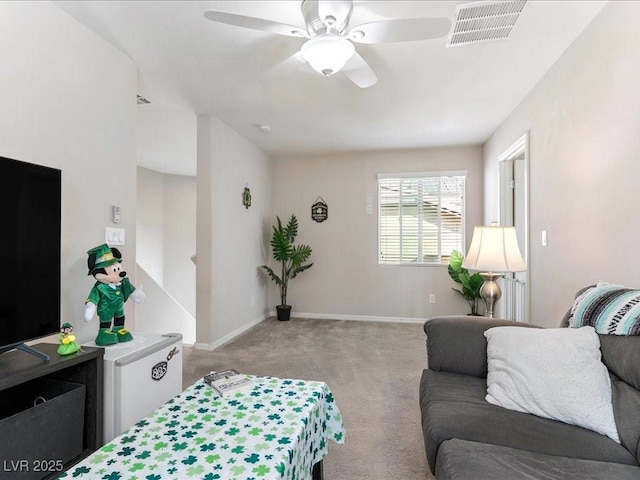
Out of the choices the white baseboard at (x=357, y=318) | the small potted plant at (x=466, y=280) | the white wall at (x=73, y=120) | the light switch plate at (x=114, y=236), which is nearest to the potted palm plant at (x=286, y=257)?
the white baseboard at (x=357, y=318)

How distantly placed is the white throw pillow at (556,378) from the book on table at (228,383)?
3.41ft

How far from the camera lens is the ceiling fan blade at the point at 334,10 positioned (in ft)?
5.53

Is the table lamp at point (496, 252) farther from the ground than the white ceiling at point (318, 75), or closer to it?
closer to it

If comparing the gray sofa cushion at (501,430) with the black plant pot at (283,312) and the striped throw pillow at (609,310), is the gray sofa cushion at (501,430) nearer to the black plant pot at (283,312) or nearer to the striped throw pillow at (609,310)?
the striped throw pillow at (609,310)

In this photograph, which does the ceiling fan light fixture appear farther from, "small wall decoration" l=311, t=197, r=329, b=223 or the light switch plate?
"small wall decoration" l=311, t=197, r=329, b=223

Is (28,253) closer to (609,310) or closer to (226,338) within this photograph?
(609,310)

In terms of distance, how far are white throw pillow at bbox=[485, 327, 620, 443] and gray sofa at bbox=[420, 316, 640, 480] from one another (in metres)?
0.03

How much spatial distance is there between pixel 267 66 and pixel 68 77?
4.12 ft

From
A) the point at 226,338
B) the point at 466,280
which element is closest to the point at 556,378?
the point at 466,280

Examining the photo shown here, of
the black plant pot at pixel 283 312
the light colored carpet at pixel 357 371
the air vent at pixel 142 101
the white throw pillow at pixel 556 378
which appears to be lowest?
the light colored carpet at pixel 357 371

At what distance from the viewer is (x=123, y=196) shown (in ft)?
8.01

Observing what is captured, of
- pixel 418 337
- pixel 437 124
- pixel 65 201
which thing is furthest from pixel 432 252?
pixel 65 201

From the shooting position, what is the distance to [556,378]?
1.35 metres

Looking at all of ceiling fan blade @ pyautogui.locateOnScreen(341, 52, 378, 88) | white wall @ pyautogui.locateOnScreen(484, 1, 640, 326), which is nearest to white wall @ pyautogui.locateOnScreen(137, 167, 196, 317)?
ceiling fan blade @ pyautogui.locateOnScreen(341, 52, 378, 88)
